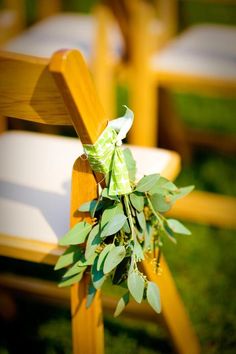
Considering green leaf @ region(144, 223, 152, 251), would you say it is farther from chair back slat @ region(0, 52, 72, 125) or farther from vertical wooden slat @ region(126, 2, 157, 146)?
vertical wooden slat @ region(126, 2, 157, 146)

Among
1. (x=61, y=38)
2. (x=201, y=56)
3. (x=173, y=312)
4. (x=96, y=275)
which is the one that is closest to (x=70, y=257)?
(x=96, y=275)

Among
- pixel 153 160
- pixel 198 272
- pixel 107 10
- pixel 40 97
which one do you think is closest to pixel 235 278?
pixel 198 272

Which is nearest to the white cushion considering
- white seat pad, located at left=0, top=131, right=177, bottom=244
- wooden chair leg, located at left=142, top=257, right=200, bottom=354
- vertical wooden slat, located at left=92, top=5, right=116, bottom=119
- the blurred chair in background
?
vertical wooden slat, located at left=92, top=5, right=116, bottom=119

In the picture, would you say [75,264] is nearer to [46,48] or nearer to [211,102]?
[46,48]

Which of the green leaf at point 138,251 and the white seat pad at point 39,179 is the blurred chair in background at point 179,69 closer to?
the white seat pad at point 39,179

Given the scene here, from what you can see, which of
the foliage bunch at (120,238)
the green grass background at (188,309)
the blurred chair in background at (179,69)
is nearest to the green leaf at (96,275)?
the foliage bunch at (120,238)
